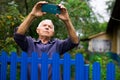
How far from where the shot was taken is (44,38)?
3986 mm

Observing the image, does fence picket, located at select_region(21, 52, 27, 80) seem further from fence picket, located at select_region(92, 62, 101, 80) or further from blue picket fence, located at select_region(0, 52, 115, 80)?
fence picket, located at select_region(92, 62, 101, 80)

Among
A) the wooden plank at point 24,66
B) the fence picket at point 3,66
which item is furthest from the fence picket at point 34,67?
the fence picket at point 3,66

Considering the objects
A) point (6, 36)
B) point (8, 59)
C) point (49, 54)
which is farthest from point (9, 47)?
point (49, 54)

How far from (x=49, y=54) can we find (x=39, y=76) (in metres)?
0.38

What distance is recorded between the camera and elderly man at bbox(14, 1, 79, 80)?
12.7 ft

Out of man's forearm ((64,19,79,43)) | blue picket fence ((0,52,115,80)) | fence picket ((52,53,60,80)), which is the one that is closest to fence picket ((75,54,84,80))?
blue picket fence ((0,52,115,80))

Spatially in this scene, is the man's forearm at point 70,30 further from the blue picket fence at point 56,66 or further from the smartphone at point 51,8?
the blue picket fence at point 56,66

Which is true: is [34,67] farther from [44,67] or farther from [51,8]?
[51,8]

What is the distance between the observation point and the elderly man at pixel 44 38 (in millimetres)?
3859

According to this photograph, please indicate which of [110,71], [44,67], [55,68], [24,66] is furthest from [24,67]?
[110,71]

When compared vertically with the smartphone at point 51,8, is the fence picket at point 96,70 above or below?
below

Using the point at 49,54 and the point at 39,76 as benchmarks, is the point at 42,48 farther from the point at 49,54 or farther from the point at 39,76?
the point at 39,76

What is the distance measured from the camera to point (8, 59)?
4.65m

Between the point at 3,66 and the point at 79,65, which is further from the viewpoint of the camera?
the point at 3,66
